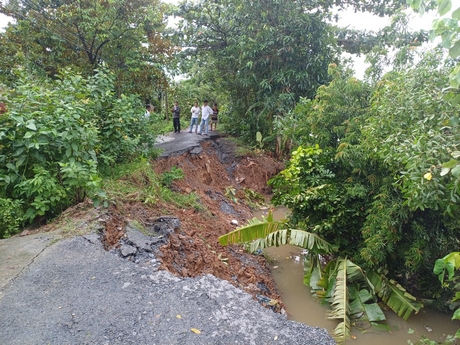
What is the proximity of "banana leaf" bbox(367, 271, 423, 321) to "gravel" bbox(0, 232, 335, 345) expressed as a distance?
8.67ft

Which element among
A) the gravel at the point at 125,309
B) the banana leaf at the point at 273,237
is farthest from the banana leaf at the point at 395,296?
the gravel at the point at 125,309

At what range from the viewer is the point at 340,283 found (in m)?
5.37

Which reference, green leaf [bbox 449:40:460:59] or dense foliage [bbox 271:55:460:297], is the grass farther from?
green leaf [bbox 449:40:460:59]

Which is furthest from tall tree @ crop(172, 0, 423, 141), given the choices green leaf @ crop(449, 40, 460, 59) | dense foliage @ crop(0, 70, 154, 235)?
green leaf @ crop(449, 40, 460, 59)

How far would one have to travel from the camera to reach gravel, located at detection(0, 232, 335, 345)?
3045mm

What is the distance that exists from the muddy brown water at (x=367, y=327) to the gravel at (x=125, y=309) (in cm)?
221

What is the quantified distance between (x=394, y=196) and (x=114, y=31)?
900 cm

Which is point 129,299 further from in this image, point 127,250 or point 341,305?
point 341,305

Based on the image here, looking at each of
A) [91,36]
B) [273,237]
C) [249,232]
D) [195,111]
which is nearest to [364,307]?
[273,237]

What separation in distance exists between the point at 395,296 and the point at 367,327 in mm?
739

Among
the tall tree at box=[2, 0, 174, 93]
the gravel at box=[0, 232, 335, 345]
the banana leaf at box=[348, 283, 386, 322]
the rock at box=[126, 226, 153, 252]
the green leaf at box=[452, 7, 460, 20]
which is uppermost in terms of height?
the tall tree at box=[2, 0, 174, 93]

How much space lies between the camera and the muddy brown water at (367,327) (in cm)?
507

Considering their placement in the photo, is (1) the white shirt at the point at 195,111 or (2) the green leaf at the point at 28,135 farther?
(1) the white shirt at the point at 195,111

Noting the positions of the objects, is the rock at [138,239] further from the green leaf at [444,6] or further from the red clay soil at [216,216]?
the green leaf at [444,6]
